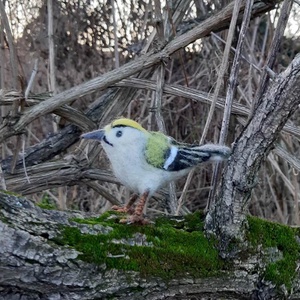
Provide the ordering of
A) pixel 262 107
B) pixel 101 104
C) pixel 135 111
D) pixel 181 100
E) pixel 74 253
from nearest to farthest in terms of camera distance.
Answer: pixel 74 253, pixel 262 107, pixel 101 104, pixel 135 111, pixel 181 100

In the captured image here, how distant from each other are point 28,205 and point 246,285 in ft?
1.75

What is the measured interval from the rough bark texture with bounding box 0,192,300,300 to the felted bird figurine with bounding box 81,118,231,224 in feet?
0.42

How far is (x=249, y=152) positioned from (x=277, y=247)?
270mm

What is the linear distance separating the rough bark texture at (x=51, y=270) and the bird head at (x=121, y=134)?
175mm

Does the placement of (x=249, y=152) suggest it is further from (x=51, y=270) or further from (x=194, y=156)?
(x=51, y=270)

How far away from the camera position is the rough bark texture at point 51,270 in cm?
90

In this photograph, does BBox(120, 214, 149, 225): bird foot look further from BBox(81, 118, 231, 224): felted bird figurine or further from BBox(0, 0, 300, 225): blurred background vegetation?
BBox(0, 0, 300, 225): blurred background vegetation

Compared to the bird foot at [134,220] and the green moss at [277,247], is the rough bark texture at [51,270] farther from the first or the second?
Answer: the green moss at [277,247]

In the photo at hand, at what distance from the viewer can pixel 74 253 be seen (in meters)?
0.96

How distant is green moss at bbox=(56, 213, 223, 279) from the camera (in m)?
0.99

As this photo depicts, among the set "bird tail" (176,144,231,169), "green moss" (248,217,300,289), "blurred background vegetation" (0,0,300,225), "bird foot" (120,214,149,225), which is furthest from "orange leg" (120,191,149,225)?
"blurred background vegetation" (0,0,300,225)

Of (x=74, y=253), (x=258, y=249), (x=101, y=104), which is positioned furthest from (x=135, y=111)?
(x=74, y=253)

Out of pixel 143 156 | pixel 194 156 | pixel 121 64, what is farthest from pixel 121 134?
pixel 121 64

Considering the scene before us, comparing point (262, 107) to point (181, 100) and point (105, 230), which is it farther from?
point (181, 100)
